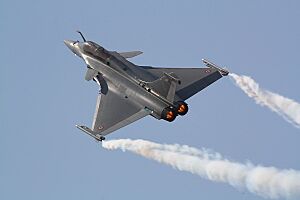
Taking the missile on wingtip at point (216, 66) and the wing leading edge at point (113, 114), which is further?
the missile on wingtip at point (216, 66)

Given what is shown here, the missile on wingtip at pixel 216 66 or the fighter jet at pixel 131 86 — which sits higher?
the missile on wingtip at pixel 216 66

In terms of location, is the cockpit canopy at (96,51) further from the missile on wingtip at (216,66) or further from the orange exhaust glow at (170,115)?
the orange exhaust glow at (170,115)

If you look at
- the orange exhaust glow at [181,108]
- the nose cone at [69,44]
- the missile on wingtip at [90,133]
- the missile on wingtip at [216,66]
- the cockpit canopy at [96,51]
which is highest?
the nose cone at [69,44]

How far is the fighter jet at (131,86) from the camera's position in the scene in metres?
58.5

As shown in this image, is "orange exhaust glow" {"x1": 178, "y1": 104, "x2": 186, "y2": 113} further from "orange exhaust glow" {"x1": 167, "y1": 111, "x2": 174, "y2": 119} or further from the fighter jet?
"orange exhaust glow" {"x1": 167, "y1": 111, "x2": 174, "y2": 119}

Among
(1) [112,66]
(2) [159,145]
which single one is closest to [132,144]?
(2) [159,145]

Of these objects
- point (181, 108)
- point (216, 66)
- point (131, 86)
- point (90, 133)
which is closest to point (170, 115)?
point (181, 108)

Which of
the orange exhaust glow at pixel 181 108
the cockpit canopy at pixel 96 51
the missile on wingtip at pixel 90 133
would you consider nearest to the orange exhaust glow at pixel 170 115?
the orange exhaust glow at pixel 181 108

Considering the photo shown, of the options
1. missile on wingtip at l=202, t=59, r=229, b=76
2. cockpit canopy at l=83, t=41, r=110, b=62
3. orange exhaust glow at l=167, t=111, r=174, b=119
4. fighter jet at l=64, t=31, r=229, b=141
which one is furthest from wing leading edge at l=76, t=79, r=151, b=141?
missile on wingtip at l=202, t=59, r=229, b=76

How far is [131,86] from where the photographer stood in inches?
2402

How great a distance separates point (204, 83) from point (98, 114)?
31.5 ft

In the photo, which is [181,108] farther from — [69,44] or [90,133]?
[69,44]

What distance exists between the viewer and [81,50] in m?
65.9

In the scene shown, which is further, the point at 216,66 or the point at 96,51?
the point at 216,66
